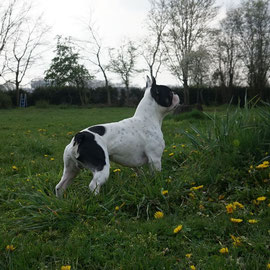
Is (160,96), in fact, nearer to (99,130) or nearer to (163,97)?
(163,97)

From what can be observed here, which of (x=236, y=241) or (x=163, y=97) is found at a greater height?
(x=163, y=97)

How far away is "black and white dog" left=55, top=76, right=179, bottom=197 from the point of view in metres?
2.96

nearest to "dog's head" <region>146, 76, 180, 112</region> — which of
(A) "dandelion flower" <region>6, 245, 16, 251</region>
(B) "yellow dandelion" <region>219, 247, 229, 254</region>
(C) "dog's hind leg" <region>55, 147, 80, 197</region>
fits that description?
(C) "dog's hind leg" <region>55, 147, 80, 197</region>

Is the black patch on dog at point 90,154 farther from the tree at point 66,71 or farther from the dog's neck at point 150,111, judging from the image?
the tree at point 66,71

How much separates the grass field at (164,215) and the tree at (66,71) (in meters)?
32.0

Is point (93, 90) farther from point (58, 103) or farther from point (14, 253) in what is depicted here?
point (14, 253)

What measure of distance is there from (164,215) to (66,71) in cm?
3527

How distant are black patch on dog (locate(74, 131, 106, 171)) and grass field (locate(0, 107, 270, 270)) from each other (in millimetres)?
318

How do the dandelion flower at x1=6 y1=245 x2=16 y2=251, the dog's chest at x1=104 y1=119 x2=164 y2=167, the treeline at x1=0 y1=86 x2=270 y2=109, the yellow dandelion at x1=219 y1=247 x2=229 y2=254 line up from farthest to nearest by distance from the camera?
the treeline at x1=0 y1=86 x2=270 y2=109 → the dog's chest at x1=104 y1=119 x2=164 y2=167 → the dandelion flower at x1=6 y1=245 x2=16 y2=251 → the yellow dandelion at x1=219 y1=247 x2=229 y2=254

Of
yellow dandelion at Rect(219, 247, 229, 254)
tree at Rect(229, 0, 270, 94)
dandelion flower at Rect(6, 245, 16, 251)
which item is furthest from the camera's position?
tree at Rect(229, 0, 270, 94)

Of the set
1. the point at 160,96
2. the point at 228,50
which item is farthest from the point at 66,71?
the point at 160,96

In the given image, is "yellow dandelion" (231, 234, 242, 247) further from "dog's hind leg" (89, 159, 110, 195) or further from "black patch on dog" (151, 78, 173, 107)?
"black patch on dog" (151, 78, 173, 107)

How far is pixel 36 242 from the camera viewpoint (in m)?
2.34

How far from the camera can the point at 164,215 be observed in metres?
2.72
